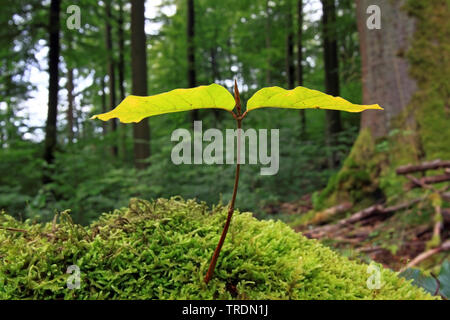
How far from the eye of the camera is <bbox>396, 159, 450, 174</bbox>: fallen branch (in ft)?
12.0

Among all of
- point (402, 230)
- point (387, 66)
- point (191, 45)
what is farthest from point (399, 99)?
point (191, 45)

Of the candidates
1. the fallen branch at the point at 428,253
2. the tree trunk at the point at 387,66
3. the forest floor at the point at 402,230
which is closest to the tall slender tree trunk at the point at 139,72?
the forest floor at the point at 402,230

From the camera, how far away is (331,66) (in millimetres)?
10023

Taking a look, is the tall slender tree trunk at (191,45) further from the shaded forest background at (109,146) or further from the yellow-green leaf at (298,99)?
the yellow-green leaf at (298,99)

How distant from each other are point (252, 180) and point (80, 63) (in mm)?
5552

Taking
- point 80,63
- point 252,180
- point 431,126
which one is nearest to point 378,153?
point 431,126

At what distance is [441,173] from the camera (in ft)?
12.4

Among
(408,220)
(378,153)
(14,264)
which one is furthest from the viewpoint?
(378,153)

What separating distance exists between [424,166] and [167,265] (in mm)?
3700

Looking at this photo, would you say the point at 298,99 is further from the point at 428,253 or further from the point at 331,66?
the point at 331,66

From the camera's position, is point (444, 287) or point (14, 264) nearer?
point (14, 264)

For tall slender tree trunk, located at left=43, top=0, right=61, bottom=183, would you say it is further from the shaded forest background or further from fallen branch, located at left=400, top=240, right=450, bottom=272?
fallen branch, located at left=400, top=240, right=450, bottom=272

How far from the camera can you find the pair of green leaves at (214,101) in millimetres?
750
